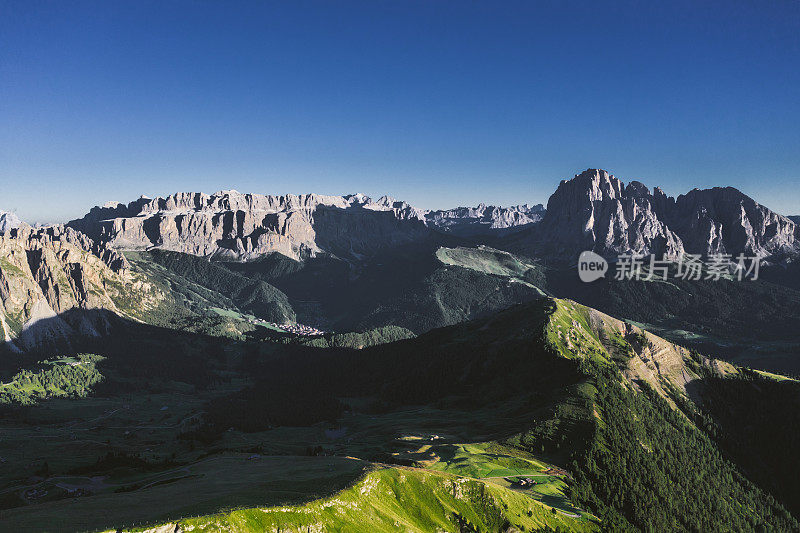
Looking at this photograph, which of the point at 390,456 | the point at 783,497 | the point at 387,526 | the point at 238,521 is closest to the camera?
the point at 238,521

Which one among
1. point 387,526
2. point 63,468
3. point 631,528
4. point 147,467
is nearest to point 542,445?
point 631,528

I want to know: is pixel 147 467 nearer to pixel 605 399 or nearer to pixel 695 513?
pixel 605 399

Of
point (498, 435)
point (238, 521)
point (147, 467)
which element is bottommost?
point (147, 467)

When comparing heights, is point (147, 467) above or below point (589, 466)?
below

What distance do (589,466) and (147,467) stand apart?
533 feet

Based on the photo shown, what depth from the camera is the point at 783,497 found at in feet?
635

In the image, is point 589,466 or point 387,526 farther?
point 589,466

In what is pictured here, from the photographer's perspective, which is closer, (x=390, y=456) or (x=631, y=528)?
(x=631, y=528)

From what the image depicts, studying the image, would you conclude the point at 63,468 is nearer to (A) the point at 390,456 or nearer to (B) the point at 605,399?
(A) the point at 390,456

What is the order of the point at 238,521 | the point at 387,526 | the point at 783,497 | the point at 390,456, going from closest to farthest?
1. the point at 238,521
2. the point at 387,526
3. the point at 390,456
4. the point at 783,497

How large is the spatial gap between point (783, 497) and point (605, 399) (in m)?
89.7

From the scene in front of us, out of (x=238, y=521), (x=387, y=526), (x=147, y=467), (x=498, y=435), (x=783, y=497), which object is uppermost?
(x=238, y=521)

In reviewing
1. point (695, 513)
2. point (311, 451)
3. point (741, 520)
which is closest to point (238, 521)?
point (311, 451)

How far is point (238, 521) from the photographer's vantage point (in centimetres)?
6225
